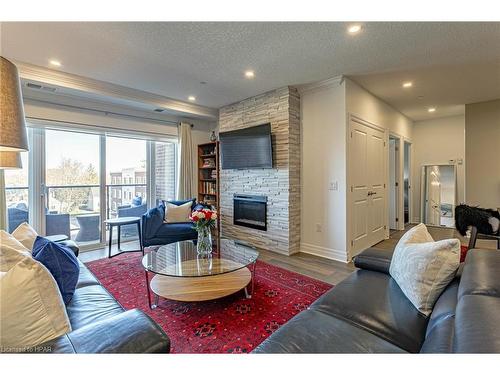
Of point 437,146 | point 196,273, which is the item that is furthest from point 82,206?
point 437,146

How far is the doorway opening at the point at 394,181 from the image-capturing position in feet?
17.1

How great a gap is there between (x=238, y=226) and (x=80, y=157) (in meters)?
2.88

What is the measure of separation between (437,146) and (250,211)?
A: 4.91 metres

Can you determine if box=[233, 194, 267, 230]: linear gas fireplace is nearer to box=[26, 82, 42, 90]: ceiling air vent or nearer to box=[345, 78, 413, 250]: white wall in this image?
box=[345, 78, 413, 250]: white wall

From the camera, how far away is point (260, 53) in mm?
2635

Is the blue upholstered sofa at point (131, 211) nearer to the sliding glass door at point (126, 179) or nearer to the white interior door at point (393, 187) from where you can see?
the sliding glass door at point (126, 179)

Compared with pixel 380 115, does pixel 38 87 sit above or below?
above

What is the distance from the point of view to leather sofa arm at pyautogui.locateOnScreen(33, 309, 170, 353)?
90 centimetres

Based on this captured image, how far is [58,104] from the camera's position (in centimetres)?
362

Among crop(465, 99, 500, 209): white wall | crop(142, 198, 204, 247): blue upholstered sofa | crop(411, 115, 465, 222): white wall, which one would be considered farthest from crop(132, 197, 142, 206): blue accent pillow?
crop(411, 115, 465, 222): white wall

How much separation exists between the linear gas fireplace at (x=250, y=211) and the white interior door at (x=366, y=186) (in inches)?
53.7

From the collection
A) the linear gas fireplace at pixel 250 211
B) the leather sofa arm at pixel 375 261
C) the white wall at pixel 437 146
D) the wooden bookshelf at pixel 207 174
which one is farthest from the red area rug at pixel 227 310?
the white wall at pixel 437 146

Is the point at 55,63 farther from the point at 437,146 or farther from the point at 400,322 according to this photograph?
the point at 437,146
